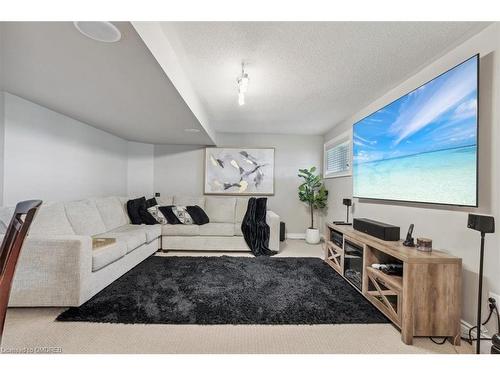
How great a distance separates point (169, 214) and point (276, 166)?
242 centimetres

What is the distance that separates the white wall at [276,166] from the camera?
4.62m

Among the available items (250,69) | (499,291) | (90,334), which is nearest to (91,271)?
(90,334)

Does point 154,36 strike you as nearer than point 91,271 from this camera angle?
Yes

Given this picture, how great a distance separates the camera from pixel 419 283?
1.44 m

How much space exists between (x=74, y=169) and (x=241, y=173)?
2.80 metres

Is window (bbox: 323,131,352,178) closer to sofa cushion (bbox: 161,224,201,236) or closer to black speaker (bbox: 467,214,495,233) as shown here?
black speaker (bbox: 467,214,495,233)

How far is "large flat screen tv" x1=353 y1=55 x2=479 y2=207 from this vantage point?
1.45 metres

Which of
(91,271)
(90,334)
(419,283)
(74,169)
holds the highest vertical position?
(74,169)

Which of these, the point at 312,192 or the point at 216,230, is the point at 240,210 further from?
the point at 312,192

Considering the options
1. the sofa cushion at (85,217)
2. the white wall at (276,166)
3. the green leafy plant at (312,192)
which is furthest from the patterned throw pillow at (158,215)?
the green leafy plant at (312,192)

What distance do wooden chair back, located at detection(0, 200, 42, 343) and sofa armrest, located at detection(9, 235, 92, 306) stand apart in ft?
3.40

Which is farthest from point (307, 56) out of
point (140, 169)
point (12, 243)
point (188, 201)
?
point (140, 169)
